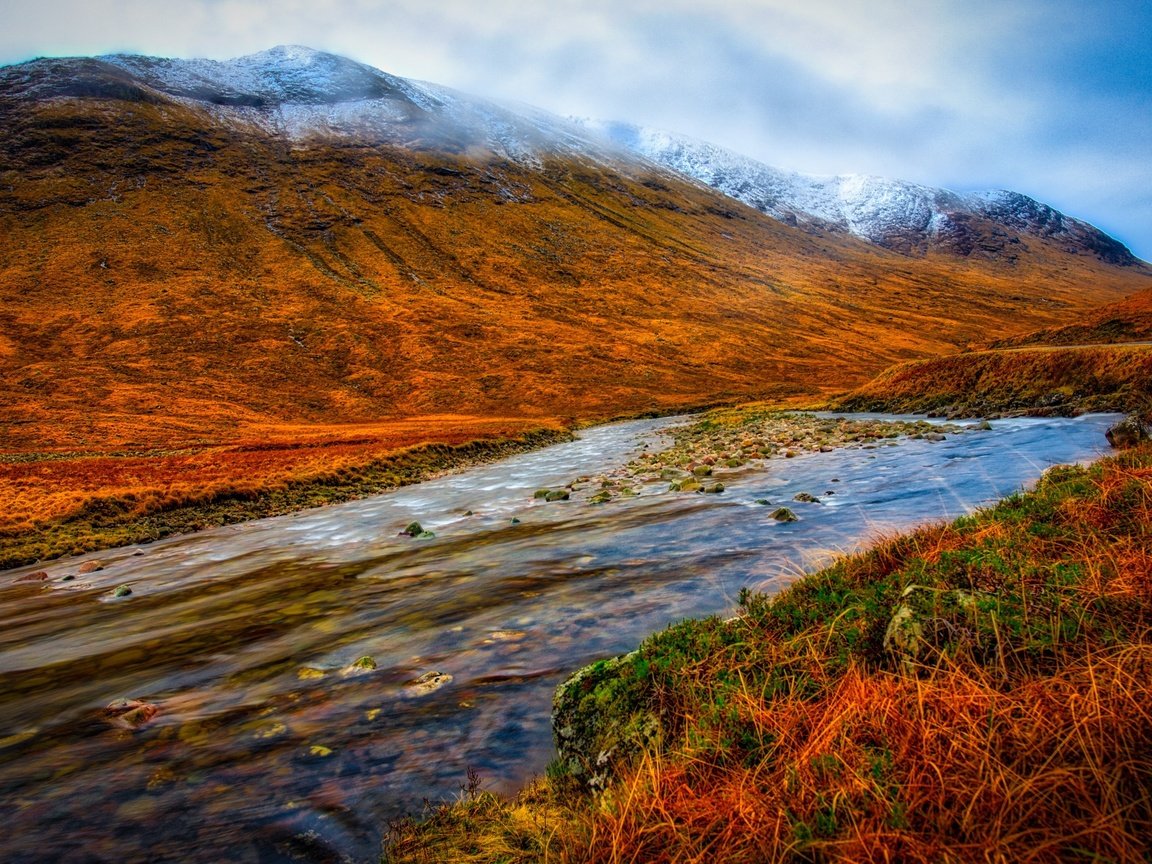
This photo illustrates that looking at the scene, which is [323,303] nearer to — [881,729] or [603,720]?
[603,720]

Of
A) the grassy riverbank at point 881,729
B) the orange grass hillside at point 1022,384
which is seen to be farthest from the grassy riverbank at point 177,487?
the orange grass hillside at point 1022,384

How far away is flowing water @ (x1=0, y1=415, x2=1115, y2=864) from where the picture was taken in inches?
209

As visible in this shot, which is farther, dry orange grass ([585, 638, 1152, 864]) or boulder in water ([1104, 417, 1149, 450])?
boulder in water ([1104, 417, 1149, 450])

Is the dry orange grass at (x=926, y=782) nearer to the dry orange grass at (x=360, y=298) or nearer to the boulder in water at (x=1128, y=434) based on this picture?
the boulder in water at (x=1128, y=434)

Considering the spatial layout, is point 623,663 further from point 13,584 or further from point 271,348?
point 271,348

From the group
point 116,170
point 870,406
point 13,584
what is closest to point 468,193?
point 116,170

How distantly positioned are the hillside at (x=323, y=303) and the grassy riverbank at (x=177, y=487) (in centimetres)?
30

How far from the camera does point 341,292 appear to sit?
353ft

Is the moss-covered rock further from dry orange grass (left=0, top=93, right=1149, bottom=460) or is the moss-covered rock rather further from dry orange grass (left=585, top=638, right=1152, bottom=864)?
dry orange grass (left=0, top=93, right=1149, bottom=460)

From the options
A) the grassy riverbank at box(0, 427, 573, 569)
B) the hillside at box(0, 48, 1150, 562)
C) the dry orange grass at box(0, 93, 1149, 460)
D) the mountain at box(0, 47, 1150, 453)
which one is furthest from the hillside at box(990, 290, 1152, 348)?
the grassy riverbank at box(0, 427, 573, 569)

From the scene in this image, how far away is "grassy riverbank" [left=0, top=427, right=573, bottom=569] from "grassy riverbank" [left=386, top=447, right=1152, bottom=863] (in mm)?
23469

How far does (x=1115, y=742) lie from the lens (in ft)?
9.20

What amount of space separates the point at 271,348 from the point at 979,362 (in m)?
86.2

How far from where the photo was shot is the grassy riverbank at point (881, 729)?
274cm
